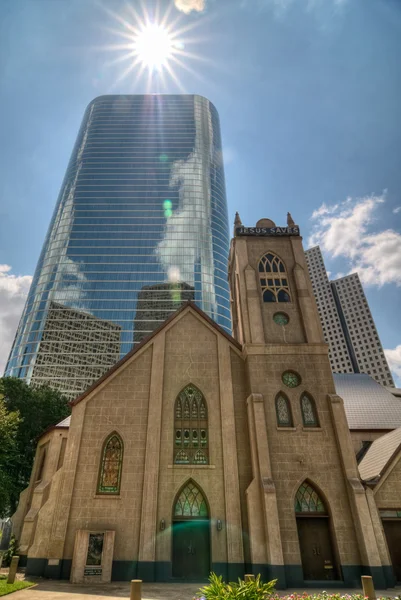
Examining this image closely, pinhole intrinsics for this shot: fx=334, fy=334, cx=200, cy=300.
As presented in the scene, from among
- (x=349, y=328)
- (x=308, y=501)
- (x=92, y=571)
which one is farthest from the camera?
(x=349, y=328)

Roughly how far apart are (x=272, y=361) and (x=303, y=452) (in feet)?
16.6

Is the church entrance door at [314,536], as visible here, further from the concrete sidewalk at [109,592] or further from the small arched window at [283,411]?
the small arched window at [283,411]

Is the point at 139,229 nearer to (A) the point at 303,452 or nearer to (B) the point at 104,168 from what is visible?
(B) the point at 104,168

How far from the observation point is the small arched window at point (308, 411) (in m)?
18.6

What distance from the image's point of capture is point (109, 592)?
12.9 meters

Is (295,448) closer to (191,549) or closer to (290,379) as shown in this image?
(290,379)

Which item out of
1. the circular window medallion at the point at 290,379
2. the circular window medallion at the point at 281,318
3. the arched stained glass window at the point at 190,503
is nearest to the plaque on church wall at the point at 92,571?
the arched stained glass window at the point at 190,503

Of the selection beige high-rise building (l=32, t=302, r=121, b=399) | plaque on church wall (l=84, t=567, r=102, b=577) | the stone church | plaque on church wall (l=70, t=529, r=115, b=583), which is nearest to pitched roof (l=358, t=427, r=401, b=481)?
the stone church

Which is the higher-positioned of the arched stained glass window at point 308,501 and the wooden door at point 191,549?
the arched stained glass window at point 308,501

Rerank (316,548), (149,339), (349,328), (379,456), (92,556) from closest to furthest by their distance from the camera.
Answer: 1. (92,556)
2. (316,548)
3. (379,456)
4. (149,339)
5. (349,328)

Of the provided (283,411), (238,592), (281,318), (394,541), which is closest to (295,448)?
(283,411)

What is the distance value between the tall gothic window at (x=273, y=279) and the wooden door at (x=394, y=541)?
13097mm

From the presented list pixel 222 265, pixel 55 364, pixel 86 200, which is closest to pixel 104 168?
pixel 86 200

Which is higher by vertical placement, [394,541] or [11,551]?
[394,541]
